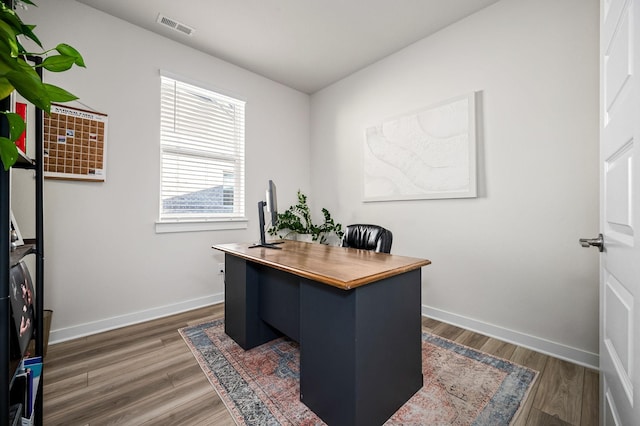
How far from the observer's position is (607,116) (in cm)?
110

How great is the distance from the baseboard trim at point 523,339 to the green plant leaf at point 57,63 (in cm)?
296

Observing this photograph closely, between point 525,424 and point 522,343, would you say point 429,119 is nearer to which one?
point 522,343

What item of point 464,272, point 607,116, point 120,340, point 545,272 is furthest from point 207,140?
point 545,272

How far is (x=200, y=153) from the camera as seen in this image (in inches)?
119

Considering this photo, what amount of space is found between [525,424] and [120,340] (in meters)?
2.81

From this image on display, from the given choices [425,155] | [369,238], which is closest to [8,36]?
[369,238]

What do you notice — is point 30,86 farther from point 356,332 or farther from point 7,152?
point 356,332

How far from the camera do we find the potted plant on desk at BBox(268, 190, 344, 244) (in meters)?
3.70

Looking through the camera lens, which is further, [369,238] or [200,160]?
[200,160]

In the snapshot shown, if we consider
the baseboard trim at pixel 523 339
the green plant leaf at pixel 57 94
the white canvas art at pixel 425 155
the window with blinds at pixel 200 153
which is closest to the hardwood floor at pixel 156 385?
the baseboard trim at pixel 523 339

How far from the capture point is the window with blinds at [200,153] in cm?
282

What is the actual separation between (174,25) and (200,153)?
1193 millimetres

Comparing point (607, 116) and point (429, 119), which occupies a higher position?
point (429, 119)

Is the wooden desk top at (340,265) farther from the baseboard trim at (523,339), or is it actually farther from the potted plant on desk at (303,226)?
the potted plant on desk at (303,226)
